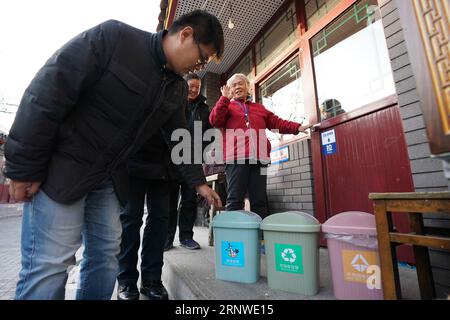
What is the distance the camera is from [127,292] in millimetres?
1688

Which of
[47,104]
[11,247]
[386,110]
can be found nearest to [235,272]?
[47,104]

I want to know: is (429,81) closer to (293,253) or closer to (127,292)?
(293,253)

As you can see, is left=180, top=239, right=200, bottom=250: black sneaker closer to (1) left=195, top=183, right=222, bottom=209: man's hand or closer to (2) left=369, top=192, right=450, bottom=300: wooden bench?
(1) left=195, top=183, right=222, bottom=209: man's hand

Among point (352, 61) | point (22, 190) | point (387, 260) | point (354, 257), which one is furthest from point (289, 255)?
point (352, 61)

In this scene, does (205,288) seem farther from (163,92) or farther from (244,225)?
(163,92)

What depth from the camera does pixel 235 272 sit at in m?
1.81

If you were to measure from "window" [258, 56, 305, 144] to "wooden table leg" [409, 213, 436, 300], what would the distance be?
6.67 ft

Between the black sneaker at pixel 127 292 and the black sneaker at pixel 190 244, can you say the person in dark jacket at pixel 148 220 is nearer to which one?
the black sneaker at pixel 127 292

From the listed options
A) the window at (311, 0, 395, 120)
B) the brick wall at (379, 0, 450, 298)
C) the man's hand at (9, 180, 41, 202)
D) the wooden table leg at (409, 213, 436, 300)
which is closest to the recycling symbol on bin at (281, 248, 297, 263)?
the wooden table leg at (409, 213, 436, 300)

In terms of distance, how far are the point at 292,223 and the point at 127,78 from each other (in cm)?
120

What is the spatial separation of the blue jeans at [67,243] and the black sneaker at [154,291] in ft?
1.67

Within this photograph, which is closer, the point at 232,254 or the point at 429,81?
the point at 429,81

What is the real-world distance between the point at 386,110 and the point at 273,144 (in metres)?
1.64

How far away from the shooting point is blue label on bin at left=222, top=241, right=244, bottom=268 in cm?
180
